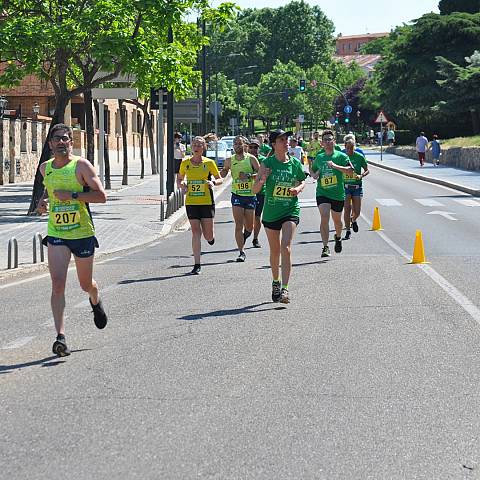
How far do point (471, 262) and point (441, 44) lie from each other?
7077cm

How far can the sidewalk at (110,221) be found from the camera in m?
19.7

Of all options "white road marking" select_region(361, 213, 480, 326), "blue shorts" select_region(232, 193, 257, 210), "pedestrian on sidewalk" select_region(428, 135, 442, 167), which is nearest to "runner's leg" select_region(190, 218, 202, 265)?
"blue shorts" select_region(232, 193, 257, 210)

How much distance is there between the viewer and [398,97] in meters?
85.1

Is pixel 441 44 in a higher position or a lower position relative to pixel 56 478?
higher

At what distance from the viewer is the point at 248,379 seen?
7965mm

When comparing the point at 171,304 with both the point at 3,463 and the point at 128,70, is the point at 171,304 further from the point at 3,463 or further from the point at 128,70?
the point at 128,70

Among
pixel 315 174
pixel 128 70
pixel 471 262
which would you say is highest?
pixel 128 70

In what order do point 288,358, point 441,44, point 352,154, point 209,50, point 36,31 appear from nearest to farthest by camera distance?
point 288,358
point 352,154
point 36,31
point 441,44
point 209,50

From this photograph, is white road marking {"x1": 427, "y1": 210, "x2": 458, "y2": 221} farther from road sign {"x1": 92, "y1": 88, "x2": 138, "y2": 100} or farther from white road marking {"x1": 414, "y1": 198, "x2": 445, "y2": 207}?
road sign {"x1": 92, "y1": 88, "x2": 138, "y2": 100}

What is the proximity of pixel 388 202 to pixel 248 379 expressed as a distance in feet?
84.9

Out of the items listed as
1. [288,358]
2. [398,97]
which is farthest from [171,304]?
[398,97]

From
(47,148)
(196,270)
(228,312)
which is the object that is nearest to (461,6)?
(47,148)

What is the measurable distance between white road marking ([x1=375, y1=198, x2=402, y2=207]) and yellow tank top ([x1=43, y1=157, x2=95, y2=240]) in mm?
23402

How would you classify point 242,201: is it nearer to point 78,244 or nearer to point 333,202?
point 333,202
